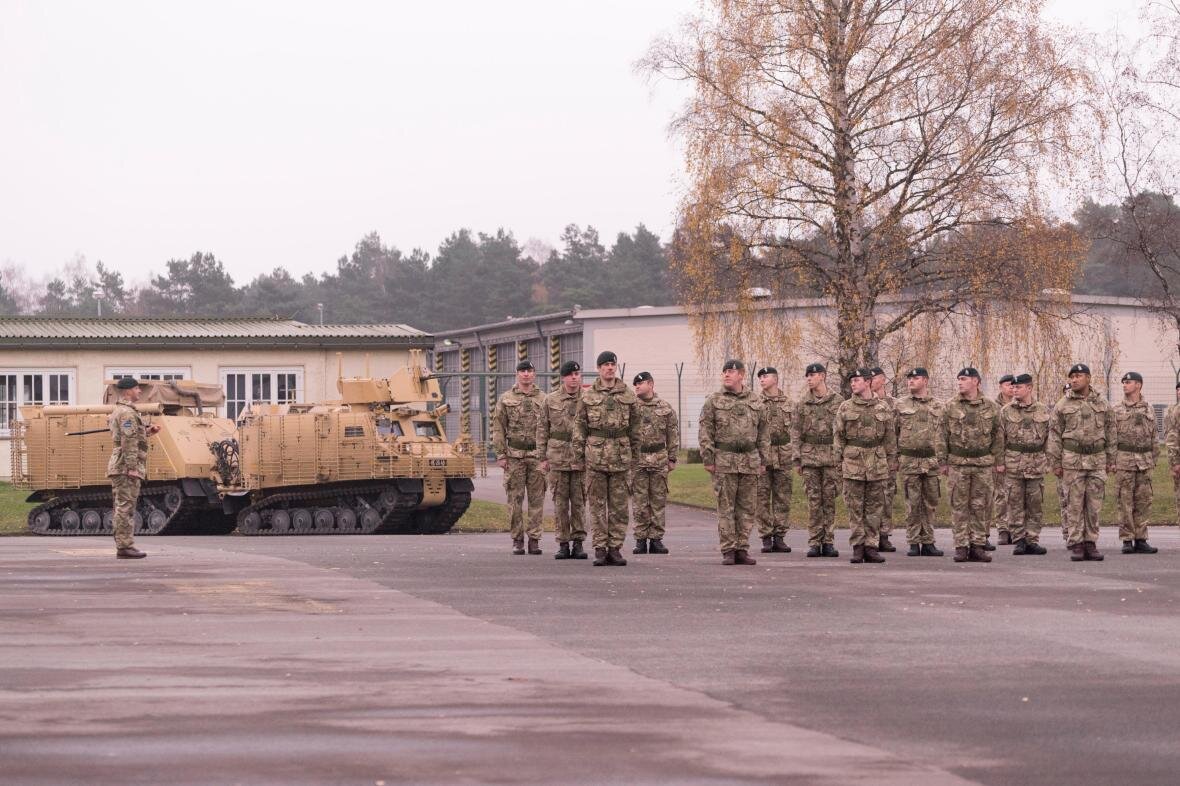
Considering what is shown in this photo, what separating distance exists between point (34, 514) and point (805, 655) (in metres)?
24.1

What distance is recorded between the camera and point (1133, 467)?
824 inches

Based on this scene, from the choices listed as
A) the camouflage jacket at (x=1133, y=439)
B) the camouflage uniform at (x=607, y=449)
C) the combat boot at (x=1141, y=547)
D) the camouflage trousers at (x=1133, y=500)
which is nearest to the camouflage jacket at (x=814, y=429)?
the camouflage uniform at (x=607, y=449)

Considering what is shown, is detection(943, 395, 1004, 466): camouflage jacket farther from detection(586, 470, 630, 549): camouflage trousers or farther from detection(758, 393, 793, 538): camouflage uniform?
detection(586, 470, 630, 549): camouflage trousers

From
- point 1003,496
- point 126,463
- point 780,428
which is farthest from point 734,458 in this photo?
point 126,463

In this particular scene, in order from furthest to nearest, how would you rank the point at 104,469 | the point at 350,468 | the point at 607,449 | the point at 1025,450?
the point at 104,469 → the point at 350,468 → the point at 1025,450 → the point at 607,449

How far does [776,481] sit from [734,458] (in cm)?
234

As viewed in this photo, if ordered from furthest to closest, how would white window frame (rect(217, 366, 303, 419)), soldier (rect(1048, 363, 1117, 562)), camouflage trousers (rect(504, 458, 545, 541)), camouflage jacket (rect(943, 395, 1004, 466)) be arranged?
white window frame (rect(217, 366, 303, 419)), camouflage trousers (rect(504, 458, 545, 541)), soldier (rect(1048, 363, 1117, 562)), camouflage jacket (rect(943, 395, 1004, 466))

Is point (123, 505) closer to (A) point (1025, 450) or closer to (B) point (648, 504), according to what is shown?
(B) point (648, 504)

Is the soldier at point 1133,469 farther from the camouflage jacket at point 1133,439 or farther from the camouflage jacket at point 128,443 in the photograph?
the camouflage jacket at point 128,443

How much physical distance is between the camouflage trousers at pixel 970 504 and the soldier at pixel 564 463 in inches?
156

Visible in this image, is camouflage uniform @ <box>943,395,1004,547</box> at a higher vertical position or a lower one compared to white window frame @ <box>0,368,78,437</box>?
A: lower

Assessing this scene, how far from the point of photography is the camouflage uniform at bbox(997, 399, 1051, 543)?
21.4m

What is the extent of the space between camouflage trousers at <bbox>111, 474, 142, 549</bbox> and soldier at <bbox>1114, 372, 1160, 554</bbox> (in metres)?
11.0

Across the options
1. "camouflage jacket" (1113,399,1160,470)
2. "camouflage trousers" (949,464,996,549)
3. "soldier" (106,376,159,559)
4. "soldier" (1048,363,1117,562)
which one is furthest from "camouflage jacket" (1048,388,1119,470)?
"soldier" (106,376,159,559)
